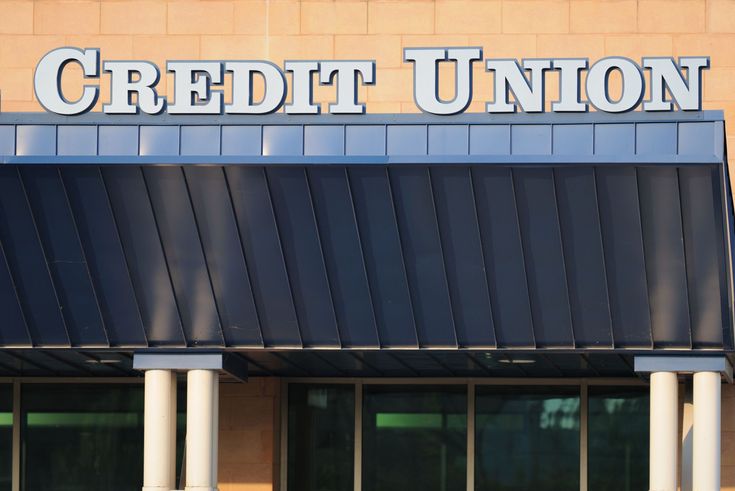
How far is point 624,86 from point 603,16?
786 centimetres

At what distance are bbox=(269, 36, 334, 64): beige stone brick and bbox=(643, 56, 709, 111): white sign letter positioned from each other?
8987 millimetres

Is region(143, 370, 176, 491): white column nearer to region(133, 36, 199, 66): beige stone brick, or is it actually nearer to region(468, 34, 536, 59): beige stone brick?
region(133, 36, 199, 66): beige stone brick

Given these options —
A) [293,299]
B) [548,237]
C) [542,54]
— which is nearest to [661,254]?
[548,237]

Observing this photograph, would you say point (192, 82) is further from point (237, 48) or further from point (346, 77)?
point (237, 48)

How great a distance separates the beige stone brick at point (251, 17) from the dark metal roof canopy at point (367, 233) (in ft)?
25.3

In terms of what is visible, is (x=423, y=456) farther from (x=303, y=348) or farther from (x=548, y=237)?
(x=548, y=237)

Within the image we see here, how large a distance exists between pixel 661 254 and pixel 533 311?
2.19m

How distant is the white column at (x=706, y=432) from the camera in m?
25.0

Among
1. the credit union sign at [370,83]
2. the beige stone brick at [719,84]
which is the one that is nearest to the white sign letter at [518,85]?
the credit union sign at [370,83]

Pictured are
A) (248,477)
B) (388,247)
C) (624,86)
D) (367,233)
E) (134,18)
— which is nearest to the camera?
(624,86)

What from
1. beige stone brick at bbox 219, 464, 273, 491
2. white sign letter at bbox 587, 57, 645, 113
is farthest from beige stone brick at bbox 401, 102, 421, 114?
white sign letter at bbox 587, 57, 645, 113

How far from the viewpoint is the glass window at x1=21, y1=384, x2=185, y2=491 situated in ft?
103

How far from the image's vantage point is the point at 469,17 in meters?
30.6

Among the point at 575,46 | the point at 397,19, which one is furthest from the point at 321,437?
the point at 575,46
